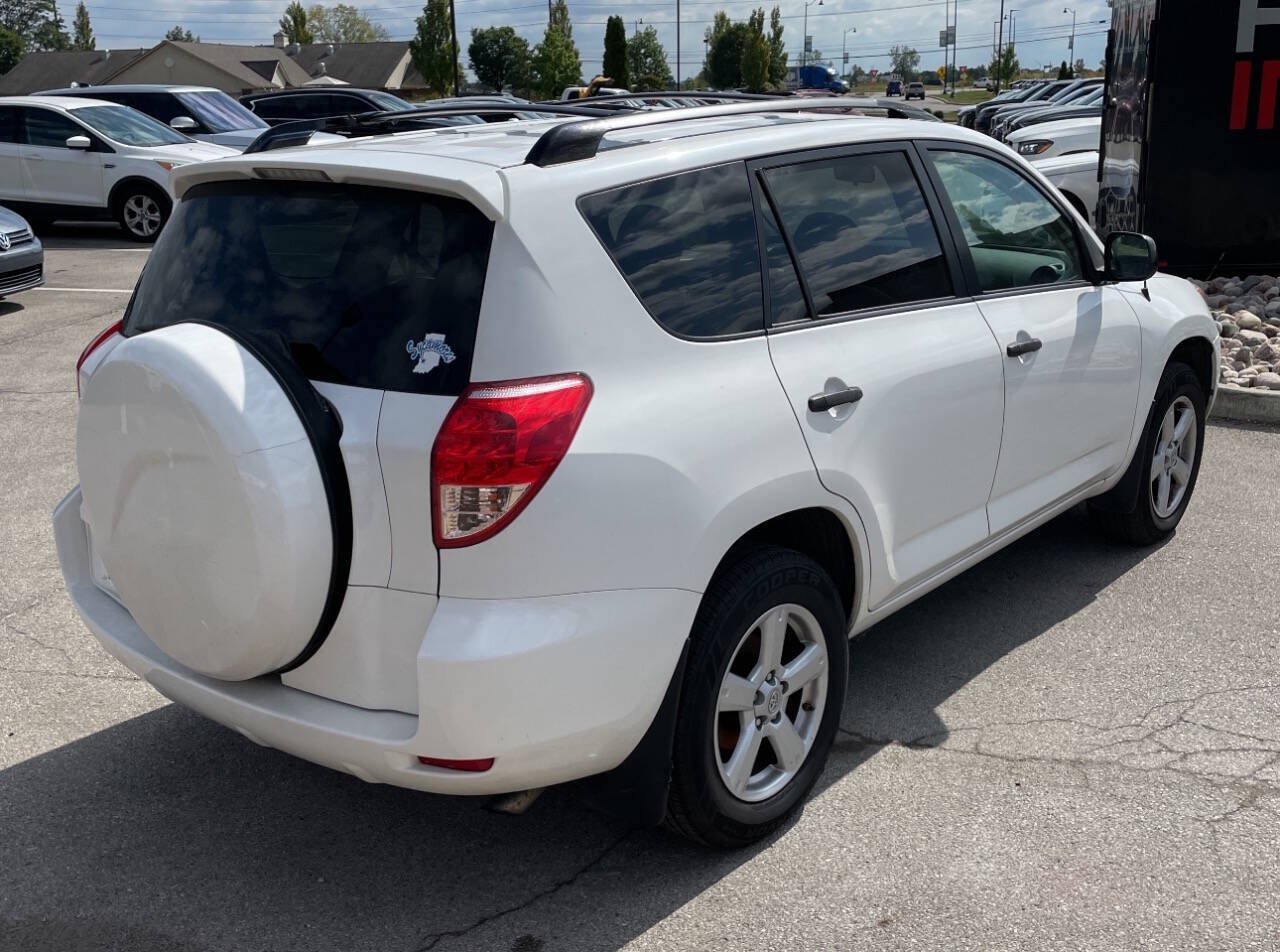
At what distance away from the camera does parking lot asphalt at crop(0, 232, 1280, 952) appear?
3172 mm

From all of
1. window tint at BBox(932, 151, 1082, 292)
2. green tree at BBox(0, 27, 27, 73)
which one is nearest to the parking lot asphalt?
window tint at BBox(932, 151, 1082, 292)

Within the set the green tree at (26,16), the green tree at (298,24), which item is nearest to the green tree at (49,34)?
the green tree at (26,16)

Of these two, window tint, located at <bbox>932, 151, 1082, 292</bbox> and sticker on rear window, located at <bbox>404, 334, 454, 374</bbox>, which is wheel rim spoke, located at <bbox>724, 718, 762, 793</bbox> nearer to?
sticker on rear window, located at <bbox>404, 334, 454, 374</bbox>

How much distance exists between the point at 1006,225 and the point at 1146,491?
1.43 metres

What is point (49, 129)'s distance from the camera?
1606 centimetres

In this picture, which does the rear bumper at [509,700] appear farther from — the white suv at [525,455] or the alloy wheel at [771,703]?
the alloy wheel at [771,703]

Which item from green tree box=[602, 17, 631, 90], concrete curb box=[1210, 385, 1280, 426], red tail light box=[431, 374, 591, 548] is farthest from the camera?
green tree box=[602, 17, 631, 90]

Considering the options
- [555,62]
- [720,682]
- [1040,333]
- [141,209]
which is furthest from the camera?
[555,62]

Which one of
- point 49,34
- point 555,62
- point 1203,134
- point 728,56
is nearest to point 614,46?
point 555,62

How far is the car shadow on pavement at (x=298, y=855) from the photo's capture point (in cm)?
319

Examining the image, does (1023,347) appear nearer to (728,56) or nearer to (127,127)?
(127,127)

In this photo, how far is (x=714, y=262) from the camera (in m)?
3.36

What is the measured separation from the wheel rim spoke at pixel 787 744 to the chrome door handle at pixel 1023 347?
4.84 feet

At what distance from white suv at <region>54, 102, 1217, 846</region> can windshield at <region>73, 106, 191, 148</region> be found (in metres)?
13.4
